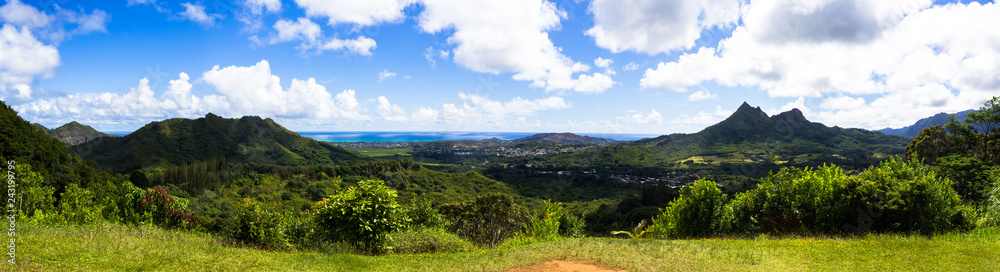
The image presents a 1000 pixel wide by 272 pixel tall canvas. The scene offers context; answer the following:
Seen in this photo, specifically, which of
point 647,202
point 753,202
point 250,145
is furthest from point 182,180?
point 753,202

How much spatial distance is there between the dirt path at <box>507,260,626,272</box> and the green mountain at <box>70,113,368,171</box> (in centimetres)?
13232

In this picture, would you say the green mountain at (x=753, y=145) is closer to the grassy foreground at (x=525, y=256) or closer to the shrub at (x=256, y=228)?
the grassy foreground at (x=525, y=256)

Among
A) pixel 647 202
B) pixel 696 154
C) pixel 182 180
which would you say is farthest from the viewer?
pixel 696 154

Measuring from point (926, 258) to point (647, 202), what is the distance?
5336cm

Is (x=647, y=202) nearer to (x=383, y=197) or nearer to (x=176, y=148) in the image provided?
(x=383, y=197)

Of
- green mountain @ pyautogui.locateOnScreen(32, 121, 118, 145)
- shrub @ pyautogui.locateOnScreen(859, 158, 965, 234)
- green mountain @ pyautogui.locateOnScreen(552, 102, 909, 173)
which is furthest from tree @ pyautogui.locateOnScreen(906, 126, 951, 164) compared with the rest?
green mountain @ pyautogui.locateOnScreen(32, 121, 118, 145)

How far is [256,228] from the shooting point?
1364 cm

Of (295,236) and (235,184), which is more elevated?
(295,236)

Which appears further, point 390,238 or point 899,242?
point 390,238

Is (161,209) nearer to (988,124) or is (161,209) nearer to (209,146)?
(988,124)

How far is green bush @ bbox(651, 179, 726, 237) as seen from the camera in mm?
14617

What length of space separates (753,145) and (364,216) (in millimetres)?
193745

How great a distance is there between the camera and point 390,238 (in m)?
11.1

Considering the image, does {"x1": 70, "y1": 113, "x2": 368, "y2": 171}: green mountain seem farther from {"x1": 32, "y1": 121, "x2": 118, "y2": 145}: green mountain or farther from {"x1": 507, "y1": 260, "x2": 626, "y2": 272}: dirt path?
{"x1": 507, "y1": 260, "x2": 626, "y2": 272}: dirt path
